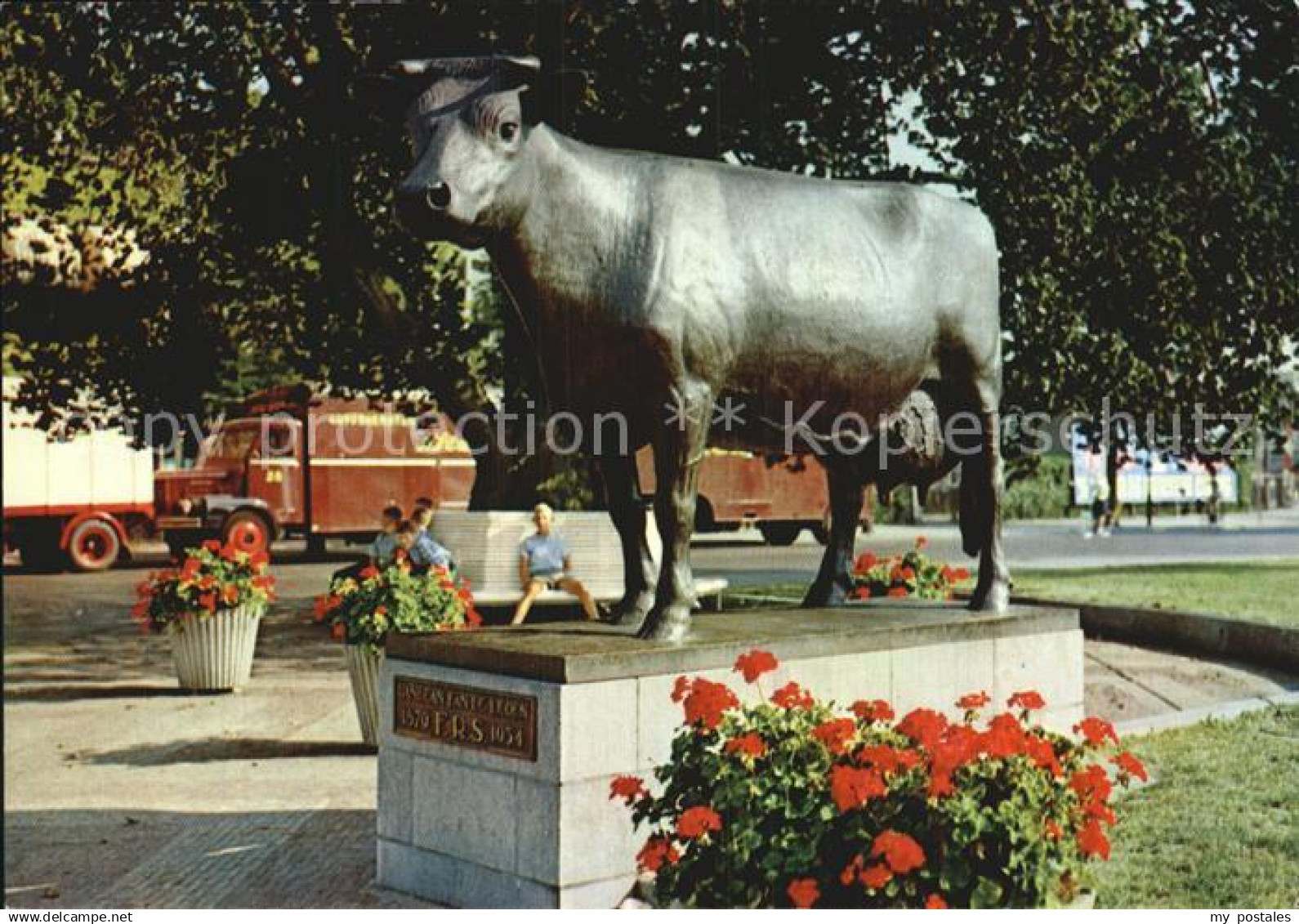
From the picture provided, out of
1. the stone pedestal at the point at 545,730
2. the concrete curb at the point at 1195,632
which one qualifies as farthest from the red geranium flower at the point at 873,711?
the concrete curb at the point at 1195,632

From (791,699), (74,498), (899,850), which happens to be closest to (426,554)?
(791,699)

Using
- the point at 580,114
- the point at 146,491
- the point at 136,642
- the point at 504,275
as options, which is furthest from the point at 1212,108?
the point at 146,491

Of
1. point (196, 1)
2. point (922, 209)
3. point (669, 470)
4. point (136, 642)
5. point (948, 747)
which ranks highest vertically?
point (196, 1)

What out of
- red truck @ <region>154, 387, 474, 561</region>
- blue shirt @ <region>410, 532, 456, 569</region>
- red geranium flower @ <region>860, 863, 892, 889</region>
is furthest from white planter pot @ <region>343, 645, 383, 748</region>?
red truck @ <region>154, 387, 474, 561</region>

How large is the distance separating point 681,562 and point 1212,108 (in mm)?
10011

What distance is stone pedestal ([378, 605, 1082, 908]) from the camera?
5297 mm

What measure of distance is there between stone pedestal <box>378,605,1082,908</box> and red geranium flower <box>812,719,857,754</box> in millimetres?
1251

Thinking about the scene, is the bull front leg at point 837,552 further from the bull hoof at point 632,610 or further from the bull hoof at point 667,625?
the bull hoof at point 667,625

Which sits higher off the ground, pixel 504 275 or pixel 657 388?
pixel 504 275

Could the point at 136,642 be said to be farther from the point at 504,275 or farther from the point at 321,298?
the point at 504,275

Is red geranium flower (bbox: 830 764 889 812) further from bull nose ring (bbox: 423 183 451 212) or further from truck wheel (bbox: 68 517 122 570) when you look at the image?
truck wheel (bbox: 68 517 122 570)

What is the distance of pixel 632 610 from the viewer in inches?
256

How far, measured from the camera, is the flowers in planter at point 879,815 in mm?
3809

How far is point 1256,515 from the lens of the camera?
28.6 meters
